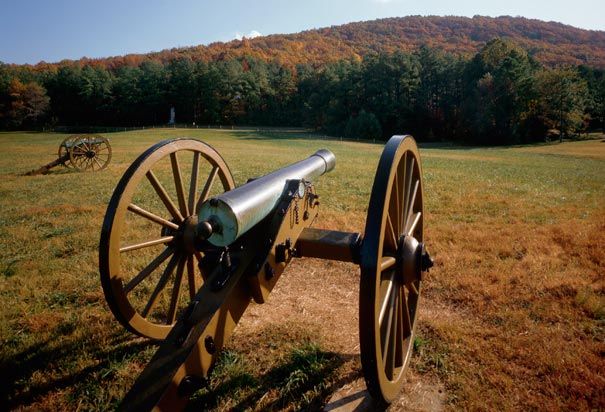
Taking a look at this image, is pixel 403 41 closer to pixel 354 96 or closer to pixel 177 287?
pixel 354 96

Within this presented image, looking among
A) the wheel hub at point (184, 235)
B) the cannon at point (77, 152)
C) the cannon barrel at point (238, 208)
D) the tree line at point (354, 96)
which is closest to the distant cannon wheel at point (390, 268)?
the cannon barrel at point (238, 208)

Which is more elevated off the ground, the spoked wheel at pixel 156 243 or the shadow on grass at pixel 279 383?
the spoked wheel at pixel 156 243

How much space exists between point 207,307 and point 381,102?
58520mm

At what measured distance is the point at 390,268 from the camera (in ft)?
8.57

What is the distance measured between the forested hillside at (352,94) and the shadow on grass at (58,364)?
49.1 m

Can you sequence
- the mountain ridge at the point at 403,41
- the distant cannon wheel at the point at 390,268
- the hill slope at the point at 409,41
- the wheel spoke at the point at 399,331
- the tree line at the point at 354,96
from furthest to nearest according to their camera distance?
the hill slope at the point at 409,41 → the mountain ridge at the point at 403,41 → the tree line at the point at 354,96 → the wheel spoke at the point at 399,331 → the distant cannon wheel at the point at 390,268

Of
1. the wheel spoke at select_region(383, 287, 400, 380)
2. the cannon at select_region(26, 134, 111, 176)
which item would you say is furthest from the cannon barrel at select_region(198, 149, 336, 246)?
the cannon at select_region(26, 134, 111, 176)

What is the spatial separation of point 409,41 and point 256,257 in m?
139

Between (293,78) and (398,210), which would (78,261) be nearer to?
(398,210)

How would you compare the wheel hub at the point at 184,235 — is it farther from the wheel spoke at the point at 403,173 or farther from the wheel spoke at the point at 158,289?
the wheel spoke at the point at 403,173

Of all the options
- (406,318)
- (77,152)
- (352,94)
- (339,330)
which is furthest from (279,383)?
(352,94)

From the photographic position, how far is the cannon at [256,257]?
6.63 feet

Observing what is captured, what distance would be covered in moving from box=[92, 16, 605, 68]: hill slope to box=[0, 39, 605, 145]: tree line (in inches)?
964

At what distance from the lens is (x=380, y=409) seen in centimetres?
281
